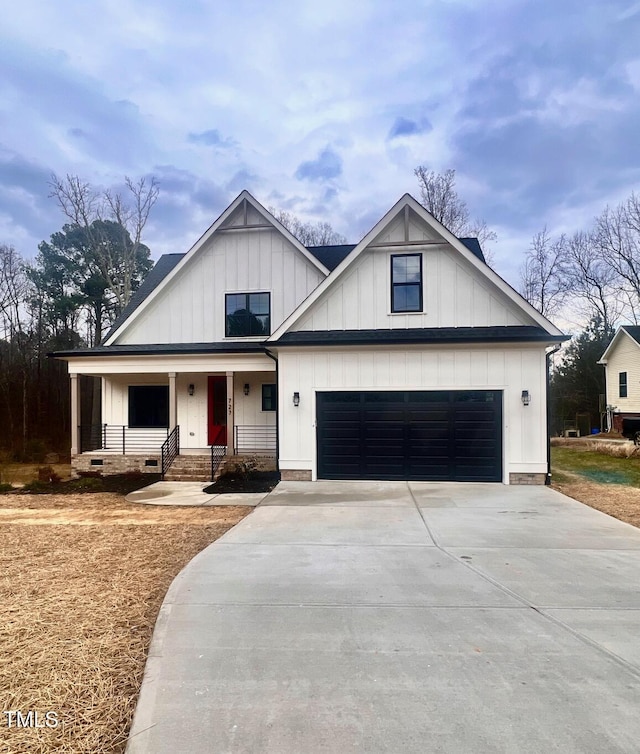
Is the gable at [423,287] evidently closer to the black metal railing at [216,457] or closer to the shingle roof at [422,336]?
the shingle roof at [422,336]

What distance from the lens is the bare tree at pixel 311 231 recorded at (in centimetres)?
2856

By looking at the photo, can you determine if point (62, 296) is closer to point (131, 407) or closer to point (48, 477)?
point (131, 407)

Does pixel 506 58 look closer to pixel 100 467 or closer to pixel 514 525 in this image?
pixel 514 525

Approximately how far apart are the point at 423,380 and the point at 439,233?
12.1 feet

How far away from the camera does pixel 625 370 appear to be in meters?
25.1

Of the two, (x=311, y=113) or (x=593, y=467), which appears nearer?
(x=593, y=467)

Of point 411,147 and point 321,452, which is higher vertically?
point 411,147

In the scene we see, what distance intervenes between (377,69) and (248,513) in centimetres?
1337

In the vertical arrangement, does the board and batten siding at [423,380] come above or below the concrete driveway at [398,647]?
above

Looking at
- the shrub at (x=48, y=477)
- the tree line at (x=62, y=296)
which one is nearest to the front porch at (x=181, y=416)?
the shrub at (x=48, y=477)

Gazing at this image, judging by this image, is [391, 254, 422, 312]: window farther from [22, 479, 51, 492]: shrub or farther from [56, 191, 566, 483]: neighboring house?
[22, 479, 51, 492]: shrub

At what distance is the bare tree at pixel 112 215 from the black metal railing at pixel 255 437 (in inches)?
523

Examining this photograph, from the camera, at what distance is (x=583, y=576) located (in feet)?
15.4

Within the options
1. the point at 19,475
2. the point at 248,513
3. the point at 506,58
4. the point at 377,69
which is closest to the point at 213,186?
the point at 377,69
